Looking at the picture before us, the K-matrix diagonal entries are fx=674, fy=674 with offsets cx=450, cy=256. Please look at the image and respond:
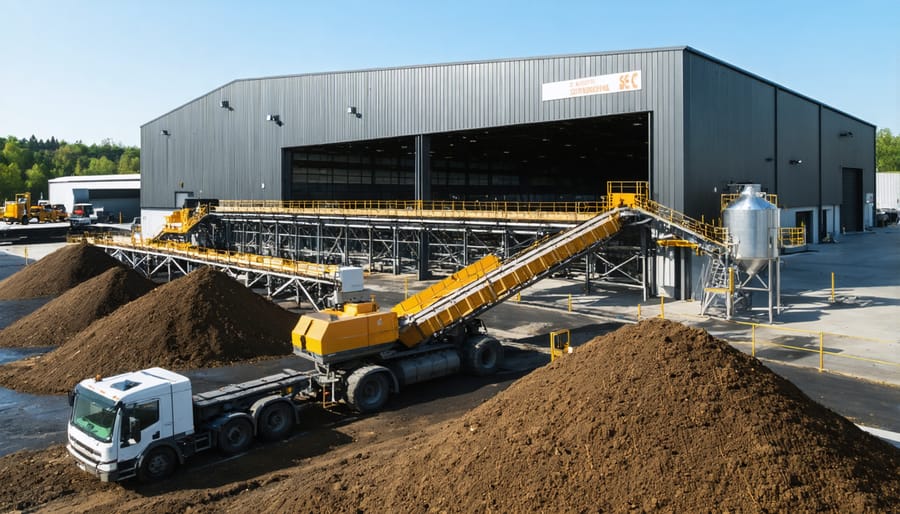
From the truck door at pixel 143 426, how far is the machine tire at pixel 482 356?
8940 millimetres

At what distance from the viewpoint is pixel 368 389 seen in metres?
16.8

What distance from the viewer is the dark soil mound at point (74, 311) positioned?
85.4ft

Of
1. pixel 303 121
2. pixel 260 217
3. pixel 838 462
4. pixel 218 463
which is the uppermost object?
pixel 303 121

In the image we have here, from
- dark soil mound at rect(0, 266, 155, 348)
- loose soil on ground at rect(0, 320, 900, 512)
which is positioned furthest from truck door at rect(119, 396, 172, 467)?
dark soil mound at rect(0, 266, 155, 348)

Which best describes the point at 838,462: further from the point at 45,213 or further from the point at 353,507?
the point at 45,213

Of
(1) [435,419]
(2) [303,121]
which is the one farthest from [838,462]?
(2) [303,121]

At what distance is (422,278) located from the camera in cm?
4112

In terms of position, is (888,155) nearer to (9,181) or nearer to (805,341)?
(805,341)

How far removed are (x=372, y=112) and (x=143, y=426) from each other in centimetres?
3446

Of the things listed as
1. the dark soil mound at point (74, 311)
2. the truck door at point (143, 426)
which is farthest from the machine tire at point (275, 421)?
the dark soil mound at point (74, 311)

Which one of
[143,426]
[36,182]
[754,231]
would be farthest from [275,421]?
[36,182]

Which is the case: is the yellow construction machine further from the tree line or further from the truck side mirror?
the tree line

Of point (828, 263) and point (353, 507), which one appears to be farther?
point (828, 263)

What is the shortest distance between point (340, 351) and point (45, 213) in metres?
92.2
